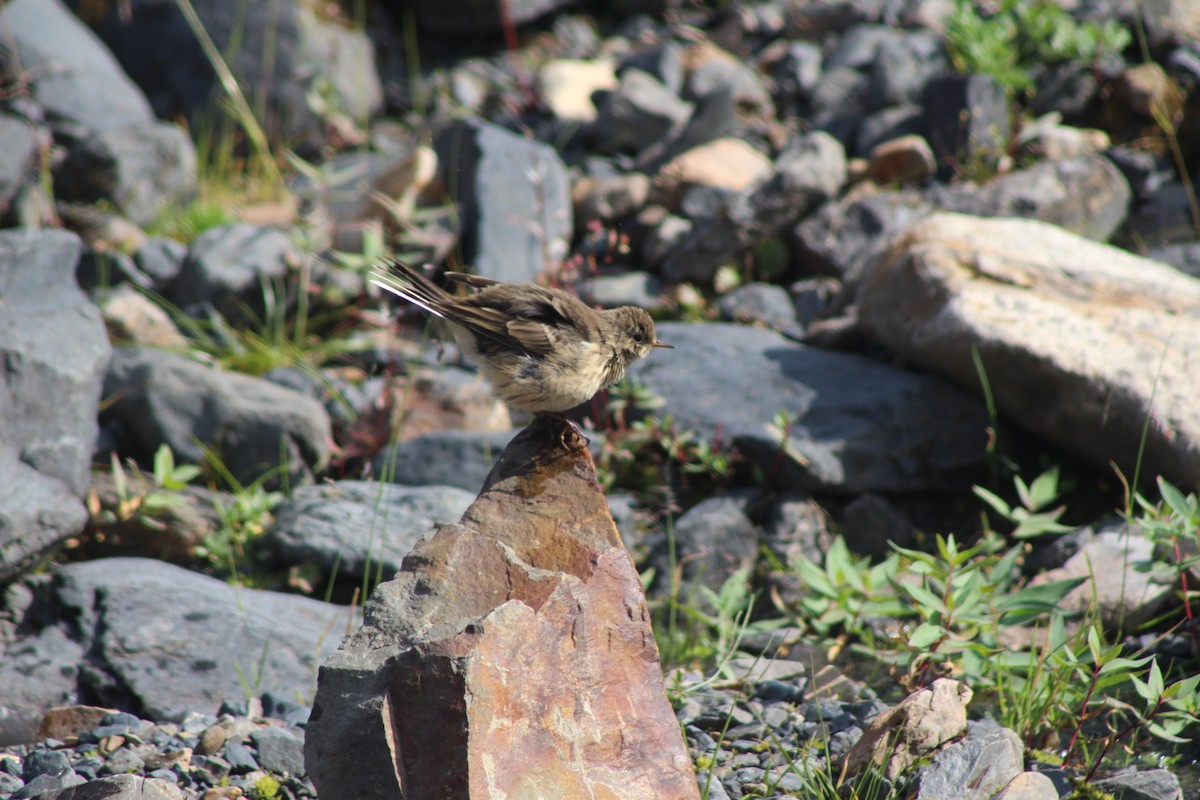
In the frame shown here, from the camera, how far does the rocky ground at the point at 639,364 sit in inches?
206

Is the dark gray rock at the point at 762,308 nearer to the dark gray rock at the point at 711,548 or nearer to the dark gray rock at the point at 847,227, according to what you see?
the dark gray rock at the point at 847,227

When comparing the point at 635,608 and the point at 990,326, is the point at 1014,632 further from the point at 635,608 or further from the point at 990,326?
the point at 635,608

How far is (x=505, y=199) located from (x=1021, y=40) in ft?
15.8

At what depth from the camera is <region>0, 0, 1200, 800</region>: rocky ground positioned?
17.2ft

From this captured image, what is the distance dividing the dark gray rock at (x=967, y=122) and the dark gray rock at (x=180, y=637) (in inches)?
247

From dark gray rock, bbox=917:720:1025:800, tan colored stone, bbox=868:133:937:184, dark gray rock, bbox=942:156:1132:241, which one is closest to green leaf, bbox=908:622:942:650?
dark gray rock, bbox=917:720:1025:800

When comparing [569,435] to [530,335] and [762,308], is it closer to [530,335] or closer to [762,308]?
[530,335]

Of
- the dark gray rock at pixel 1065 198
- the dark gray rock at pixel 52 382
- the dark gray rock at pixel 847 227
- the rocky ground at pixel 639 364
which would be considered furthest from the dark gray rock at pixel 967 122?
the dark gray rock at pixel 52 382

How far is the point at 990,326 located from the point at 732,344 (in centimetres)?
179

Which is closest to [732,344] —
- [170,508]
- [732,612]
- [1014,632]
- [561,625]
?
[732,612]

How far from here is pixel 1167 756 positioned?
15.0ft

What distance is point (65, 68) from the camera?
380 inches

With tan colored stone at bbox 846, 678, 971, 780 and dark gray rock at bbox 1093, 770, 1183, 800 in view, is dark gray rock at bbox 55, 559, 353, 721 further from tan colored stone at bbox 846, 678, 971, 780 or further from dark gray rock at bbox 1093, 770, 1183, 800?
dark gray rock at bbox 1093, 770, 1183, 800

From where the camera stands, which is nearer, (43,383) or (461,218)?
(43,383)
